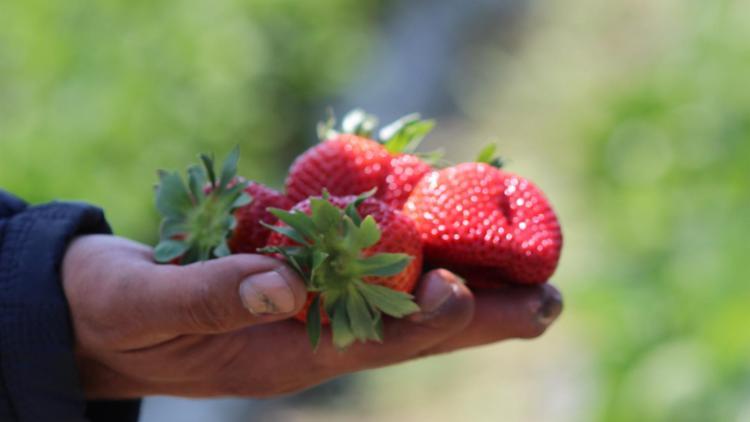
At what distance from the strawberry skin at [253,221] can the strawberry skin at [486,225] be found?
0.60 feet

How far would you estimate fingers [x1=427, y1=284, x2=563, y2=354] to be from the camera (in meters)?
1.52

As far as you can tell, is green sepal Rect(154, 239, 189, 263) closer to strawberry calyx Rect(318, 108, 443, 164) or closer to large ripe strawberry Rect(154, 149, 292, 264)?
large ripe strawberry Rect(154, 149, 292, 264)

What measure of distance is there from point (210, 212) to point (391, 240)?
0.27 m

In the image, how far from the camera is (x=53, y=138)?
12.6 feet

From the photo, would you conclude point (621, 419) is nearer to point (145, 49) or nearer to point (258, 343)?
point (258, 343)

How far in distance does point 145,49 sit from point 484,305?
305 cm

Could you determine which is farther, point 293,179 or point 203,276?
point 293,179

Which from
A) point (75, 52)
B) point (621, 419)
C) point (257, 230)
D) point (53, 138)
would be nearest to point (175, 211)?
point (257, 230)

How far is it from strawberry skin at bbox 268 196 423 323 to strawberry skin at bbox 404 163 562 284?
0.19 ft

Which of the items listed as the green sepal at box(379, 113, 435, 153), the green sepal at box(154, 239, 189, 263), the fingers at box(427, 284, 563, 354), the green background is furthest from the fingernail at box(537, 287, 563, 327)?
the green background

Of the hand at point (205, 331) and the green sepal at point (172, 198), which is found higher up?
the green sepal at point (172, 198)

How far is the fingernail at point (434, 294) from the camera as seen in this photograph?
4.68 ft

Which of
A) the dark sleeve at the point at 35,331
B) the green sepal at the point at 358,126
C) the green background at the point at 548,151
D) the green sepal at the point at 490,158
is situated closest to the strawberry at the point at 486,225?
the green sepal at the point at 490,158

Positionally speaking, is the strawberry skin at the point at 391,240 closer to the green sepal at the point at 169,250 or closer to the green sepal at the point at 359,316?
the green sepal at the point at 359,316
